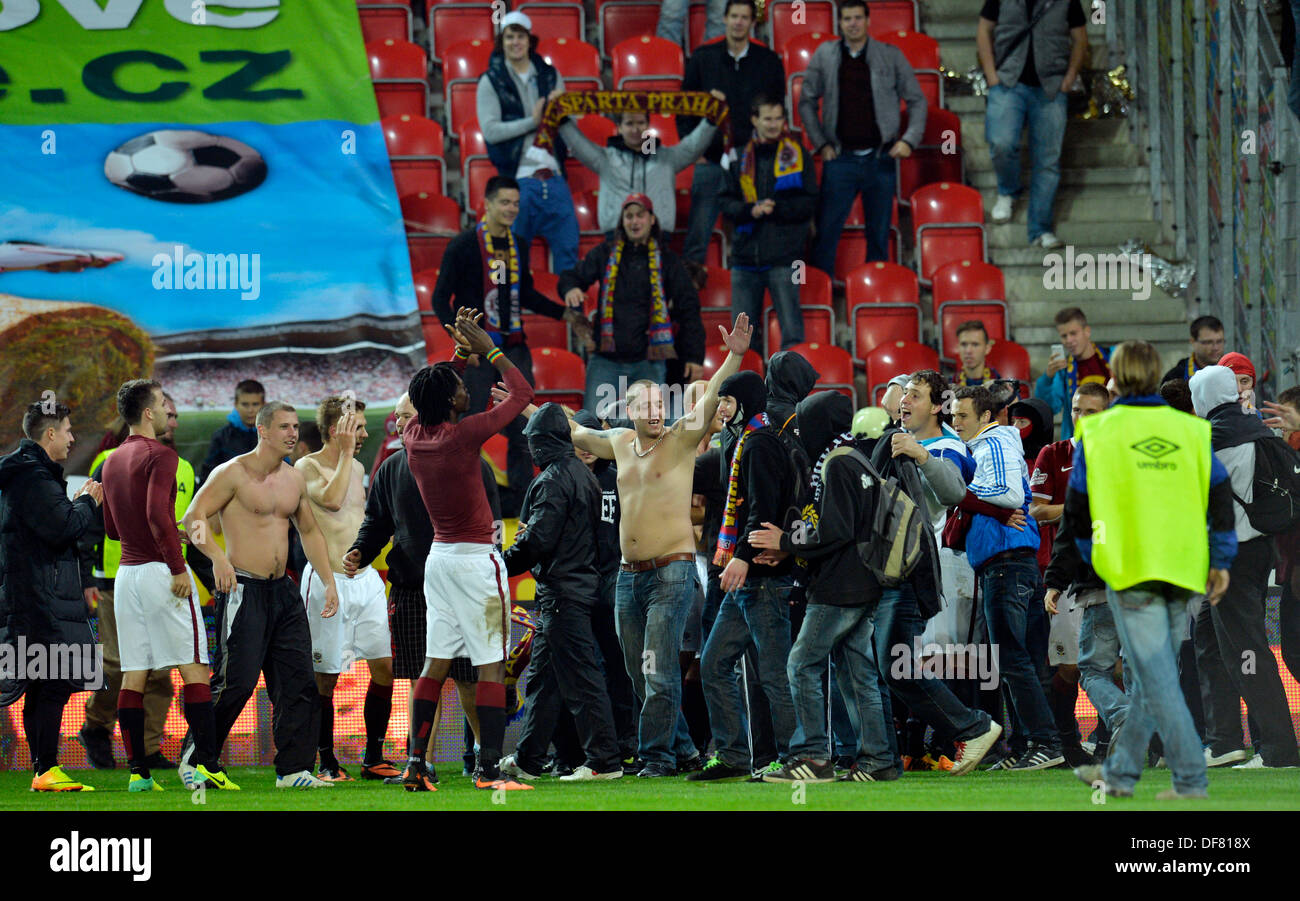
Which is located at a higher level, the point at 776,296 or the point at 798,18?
the point at 798,18

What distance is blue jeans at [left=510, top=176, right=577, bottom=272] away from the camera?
1218 cm

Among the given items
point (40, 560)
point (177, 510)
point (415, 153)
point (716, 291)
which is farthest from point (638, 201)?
point (40, 560)

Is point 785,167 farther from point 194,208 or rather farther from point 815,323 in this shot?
point 194,208

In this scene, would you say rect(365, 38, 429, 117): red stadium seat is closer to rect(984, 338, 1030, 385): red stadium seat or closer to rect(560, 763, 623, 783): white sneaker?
rect(984, 338, 1030, 385): red stadium seat

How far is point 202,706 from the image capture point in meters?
7.52

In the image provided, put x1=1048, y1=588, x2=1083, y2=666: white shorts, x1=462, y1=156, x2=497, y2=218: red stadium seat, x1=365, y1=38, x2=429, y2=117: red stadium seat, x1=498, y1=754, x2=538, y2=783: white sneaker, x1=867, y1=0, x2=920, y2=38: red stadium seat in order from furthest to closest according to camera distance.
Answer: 1. x1=867, y1=0, x2=920, y2=38: red stadium seat
2. x1=365, y1=38, x2=429, y2=117: red stadium seat
3. x1=462, y1=156, x2=497, y2=218: red stadium seat
4. x1=498, y1=754, x2=538, y2=783: white sneaker
5. x1=1048, y1=588, x2=1083, y2=666: white shorts

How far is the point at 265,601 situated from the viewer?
782 centimetres

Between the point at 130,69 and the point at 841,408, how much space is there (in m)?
7.65

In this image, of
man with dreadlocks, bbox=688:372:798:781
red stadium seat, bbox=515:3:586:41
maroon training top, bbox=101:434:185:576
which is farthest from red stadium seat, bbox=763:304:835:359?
maroon training top, bbox=101:434:185:576

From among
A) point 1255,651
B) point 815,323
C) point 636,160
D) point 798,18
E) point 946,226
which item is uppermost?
point 798,18

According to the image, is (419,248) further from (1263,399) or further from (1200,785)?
(1200,785)

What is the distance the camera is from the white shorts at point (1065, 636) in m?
7.94

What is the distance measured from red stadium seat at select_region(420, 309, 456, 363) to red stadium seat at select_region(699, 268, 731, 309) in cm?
201

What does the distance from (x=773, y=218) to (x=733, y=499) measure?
4409 mm
